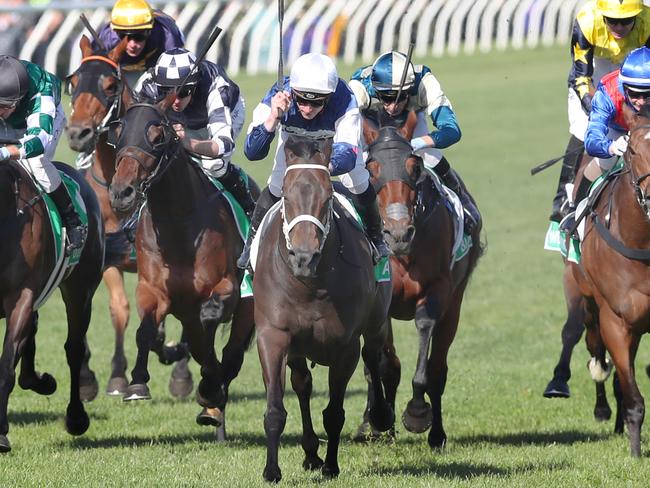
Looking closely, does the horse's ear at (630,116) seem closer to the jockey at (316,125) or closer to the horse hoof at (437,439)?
the jockey at (316,125)

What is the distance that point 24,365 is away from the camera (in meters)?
9.53

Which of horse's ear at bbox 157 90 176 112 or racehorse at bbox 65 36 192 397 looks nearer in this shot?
horse's ear at bbox 157 90 176 112

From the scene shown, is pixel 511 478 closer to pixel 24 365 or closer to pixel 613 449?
pixel 613 449

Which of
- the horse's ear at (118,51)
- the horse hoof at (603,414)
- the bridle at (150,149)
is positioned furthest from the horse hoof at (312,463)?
the horse's ear at (118,51)

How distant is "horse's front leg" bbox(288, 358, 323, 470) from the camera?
25.6 ft

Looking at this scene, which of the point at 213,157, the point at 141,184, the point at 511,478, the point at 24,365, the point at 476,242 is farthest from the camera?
the point at 476,242

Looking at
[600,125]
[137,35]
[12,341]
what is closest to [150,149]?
[12,341]

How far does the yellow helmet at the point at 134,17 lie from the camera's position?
10.1 metres

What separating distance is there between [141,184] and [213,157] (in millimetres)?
719

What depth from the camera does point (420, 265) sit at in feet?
30.3

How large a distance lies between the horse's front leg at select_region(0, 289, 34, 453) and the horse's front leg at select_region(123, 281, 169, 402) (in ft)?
2.56

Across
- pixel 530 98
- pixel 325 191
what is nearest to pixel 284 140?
pixel 325 191

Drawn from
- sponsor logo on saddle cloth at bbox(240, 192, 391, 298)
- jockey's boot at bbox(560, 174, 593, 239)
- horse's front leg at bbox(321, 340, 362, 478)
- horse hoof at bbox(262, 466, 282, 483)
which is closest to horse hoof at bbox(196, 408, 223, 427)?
sponsor logo on saddle cloth at bbox(240, 192, 391, 298)

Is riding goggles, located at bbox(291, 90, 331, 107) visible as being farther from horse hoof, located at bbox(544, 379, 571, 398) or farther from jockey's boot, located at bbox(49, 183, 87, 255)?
horse hoof, located at bbox(544, 379, 571, 398)
